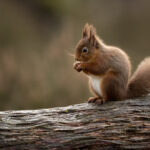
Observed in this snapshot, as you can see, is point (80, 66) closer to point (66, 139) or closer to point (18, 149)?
point (66, 139)

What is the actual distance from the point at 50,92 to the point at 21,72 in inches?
27.7

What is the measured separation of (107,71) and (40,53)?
159 inches

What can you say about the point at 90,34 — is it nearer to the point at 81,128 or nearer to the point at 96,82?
the point at 96,82

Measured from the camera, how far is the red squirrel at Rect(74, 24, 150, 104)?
338cm

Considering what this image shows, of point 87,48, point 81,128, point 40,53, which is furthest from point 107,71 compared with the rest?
point 40,53

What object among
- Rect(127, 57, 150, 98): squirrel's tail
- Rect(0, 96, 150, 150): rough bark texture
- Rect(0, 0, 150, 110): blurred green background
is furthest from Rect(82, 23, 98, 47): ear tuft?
Rect(0, 0, 150, 110): blurred green background

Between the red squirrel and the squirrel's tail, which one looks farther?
the squirrel's tail

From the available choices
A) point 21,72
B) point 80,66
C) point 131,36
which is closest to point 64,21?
point 21,72

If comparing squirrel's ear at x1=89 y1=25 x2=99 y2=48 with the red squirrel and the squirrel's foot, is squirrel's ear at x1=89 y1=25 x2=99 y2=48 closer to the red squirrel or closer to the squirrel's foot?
the red squirrel

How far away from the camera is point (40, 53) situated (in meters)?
7.30

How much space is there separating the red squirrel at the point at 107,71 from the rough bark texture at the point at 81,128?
0.15m

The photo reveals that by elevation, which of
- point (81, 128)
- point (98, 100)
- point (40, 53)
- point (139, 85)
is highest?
point (40, 53)

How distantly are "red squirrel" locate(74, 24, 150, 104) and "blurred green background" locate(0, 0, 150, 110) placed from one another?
290cm

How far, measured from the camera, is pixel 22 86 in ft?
22.3
